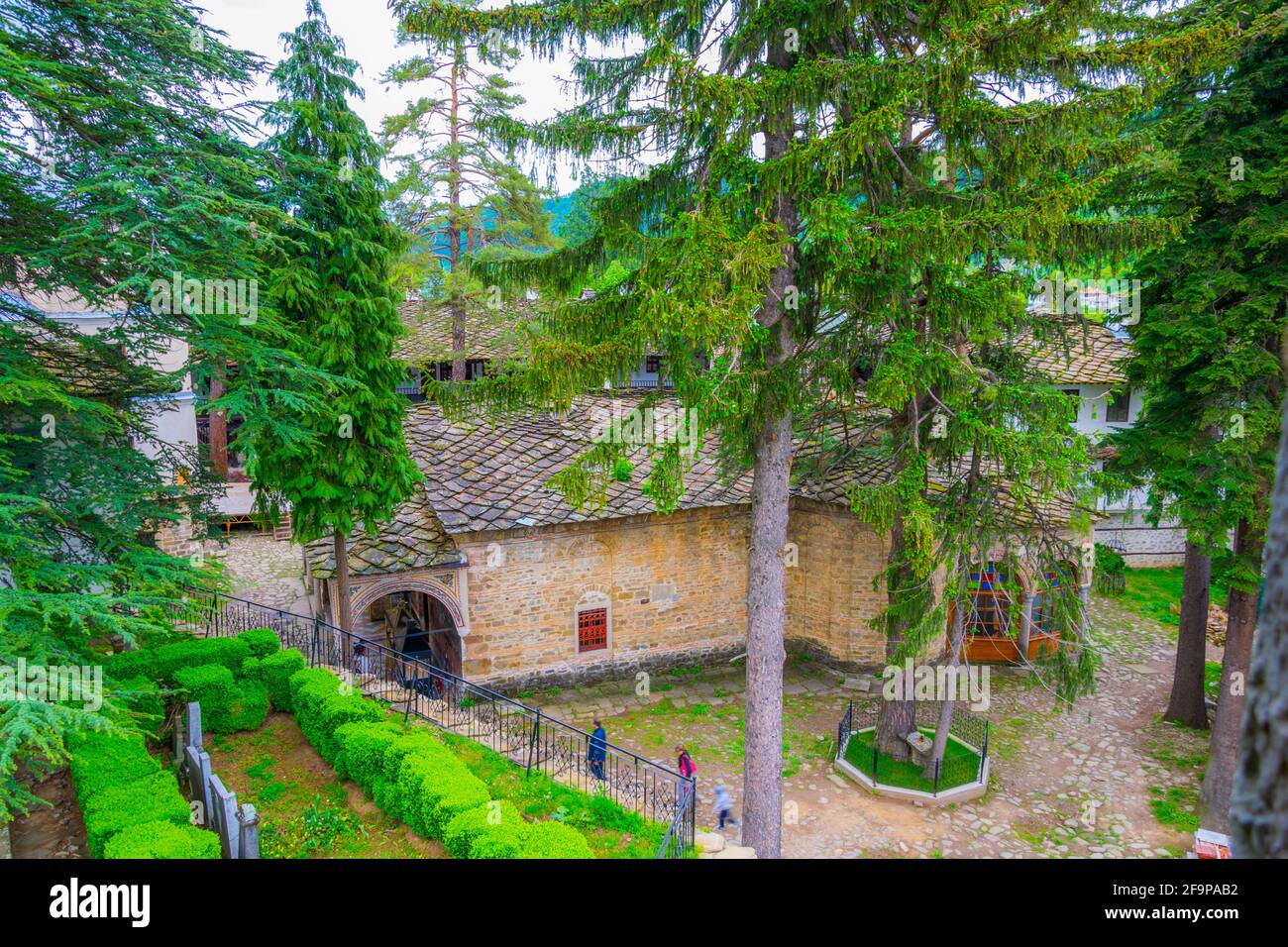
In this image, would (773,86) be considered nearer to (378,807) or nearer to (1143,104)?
(1143,104)

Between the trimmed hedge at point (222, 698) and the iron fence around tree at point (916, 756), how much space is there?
1051cm

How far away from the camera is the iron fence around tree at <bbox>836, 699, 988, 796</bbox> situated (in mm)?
13250

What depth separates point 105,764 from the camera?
8.82 m

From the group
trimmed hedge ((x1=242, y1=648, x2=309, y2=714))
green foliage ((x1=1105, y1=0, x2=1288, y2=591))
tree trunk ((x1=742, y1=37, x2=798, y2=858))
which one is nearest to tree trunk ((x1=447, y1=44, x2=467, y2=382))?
trimmed hedge ((x1=242, y1=648, x2=309, y2=714))

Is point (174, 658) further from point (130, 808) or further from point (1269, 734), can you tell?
point (1269, 734)

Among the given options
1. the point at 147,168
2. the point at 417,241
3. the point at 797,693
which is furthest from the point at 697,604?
the point at 147,168

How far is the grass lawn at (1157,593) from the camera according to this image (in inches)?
835

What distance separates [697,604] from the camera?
18.2m

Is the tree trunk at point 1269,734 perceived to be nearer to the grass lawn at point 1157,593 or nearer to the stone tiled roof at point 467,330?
the stone tiled roof at point 467,330

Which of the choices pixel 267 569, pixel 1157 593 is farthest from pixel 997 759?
pixel 267 569

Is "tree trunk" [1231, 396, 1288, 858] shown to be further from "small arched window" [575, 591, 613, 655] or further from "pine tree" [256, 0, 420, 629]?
"small arched window" [575, 591, 613, 655]

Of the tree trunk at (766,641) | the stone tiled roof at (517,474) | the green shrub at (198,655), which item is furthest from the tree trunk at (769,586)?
the green shrub at (198,655)

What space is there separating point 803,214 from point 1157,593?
21274mm

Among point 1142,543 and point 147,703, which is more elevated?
point 147,703
